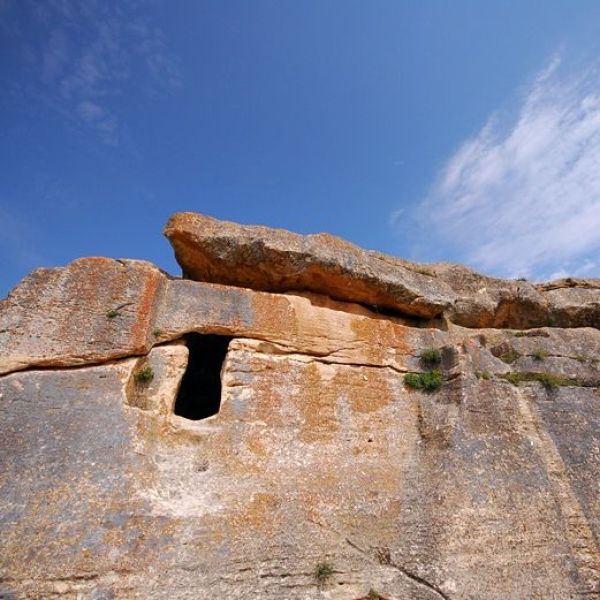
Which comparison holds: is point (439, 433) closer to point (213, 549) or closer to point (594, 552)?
point (594, 552)

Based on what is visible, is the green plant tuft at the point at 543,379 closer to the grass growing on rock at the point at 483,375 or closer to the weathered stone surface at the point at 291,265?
the grass growing on rock at the point at 483,375

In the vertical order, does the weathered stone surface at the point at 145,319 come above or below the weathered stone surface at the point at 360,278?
below

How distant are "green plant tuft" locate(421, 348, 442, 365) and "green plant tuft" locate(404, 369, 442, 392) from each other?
31 centimetres

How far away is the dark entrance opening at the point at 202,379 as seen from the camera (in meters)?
9.15

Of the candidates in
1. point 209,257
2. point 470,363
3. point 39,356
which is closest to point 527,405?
point 470,363

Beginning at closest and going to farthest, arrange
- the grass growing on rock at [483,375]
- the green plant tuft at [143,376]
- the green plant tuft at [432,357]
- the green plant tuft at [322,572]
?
the green plant tuft at [322,572]
the green plant tuft at [143,376]
the grass growing on rock at [483,375]
the green plant tuft at [432,357]

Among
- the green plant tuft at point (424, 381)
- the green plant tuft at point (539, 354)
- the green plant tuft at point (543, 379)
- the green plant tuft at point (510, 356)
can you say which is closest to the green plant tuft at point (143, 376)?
the green plant tuft at point (424, 381)

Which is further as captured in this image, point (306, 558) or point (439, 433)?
point (439, 433)

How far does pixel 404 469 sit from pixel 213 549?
11.0 feet

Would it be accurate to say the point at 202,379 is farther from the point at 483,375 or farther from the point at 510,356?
the point at 510,356

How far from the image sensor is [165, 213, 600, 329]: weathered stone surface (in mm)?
8727

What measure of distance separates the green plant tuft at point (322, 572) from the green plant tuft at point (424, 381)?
12.1 ft

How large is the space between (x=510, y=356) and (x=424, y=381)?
7.06ft

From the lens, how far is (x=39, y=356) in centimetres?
677
